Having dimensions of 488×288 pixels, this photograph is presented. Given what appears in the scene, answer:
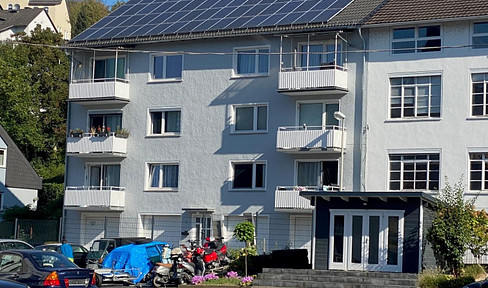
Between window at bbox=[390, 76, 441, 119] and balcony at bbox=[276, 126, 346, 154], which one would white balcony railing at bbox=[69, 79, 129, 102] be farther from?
window at bbox=[390, 76, 441, 119]

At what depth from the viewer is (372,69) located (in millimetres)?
41125

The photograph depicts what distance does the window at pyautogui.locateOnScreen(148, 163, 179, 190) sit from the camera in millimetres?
45594

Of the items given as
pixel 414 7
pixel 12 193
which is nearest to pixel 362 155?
pixel 414 7

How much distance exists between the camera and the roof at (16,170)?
2495 inches

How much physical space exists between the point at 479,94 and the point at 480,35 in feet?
7.80

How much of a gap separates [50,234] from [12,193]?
52.9ft

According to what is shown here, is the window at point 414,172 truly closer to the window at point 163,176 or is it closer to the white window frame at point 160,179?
the white window frame at point 160,179

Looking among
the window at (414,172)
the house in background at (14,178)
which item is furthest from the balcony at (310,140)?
the house in background at (14,178)

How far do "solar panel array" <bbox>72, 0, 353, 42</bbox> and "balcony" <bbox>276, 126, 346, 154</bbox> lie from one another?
15.6 feet

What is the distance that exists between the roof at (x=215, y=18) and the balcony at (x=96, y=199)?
7.13 metres

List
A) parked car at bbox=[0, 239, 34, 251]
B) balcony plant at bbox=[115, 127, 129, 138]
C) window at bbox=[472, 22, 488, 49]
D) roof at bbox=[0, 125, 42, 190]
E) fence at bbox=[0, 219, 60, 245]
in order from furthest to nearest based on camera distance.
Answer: roof at bbox=[0, 125, 42, 190]
fence at bbox=[0, 219, 60, 245]
balcony plant at bbox=[115, 127, 129, 138]
window at bbox=[472, 22, 488, 49]
parked car at bbox=[0, 239, 34, 251]

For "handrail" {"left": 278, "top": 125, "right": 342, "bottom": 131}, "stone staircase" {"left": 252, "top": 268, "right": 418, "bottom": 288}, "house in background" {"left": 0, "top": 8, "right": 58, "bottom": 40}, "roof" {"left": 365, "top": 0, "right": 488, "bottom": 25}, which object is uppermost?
"house in background" {"left": 0, "top": 8, "right": 58, "bottom": 40}

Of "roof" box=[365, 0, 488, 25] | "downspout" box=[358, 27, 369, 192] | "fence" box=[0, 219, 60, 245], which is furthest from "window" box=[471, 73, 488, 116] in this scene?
"fence" box=[0, 219, 60, 245]

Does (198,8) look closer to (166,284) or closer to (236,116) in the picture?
(236,116)
